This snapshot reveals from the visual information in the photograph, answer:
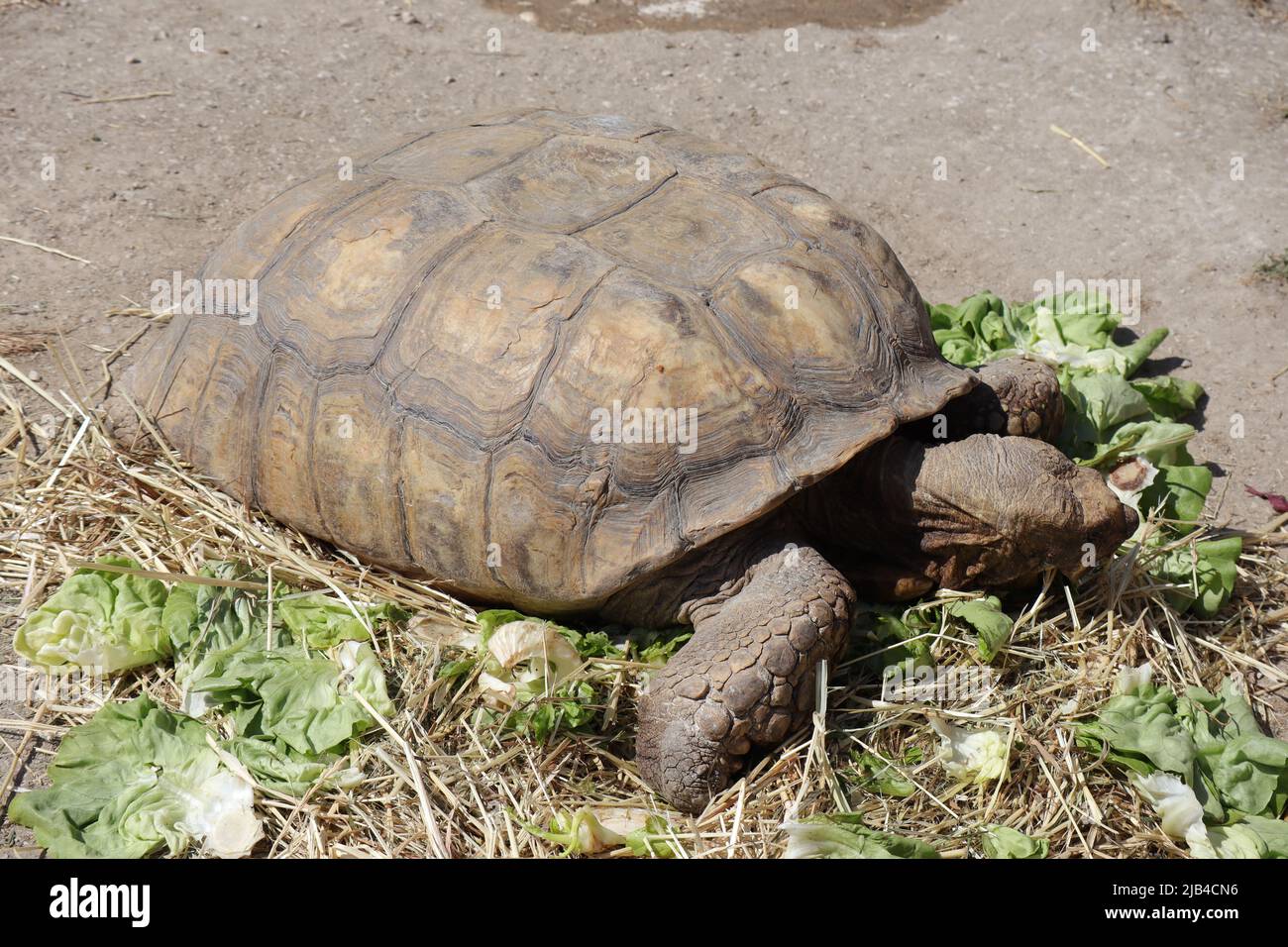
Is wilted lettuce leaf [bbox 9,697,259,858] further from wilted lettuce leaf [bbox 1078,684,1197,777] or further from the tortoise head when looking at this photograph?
wilted lettuce leaf [bbox 1078,684,1197,777]

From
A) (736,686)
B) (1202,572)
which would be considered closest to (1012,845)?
(736,686)

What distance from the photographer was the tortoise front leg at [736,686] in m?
3.36

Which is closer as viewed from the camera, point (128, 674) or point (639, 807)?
point (639, 807)

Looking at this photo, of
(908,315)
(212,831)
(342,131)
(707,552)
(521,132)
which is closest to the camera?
(212,831)

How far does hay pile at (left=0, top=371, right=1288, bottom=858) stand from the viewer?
3.38 metres

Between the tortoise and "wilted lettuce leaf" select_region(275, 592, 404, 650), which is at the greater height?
the tortoise

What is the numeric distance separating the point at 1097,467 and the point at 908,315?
1343 millimetres

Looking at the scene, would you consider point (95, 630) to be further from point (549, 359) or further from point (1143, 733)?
point (1143, 733)

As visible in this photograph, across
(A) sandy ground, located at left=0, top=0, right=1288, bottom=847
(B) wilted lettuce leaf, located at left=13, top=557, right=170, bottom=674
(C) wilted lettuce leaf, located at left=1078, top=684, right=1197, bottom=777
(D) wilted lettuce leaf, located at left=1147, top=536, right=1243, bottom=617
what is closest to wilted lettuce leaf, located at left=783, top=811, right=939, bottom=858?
(C) wilted lettuce leaf, located at left=1078, top=684, right=1197, bottom=777

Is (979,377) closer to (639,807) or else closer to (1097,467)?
(1097,467)

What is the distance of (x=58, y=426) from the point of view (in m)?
4.76

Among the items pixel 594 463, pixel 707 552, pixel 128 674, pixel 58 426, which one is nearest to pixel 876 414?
pixel 707 552

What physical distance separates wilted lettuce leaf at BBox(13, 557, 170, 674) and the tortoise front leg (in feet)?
5.78

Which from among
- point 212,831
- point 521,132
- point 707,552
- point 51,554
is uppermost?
point 521,132
